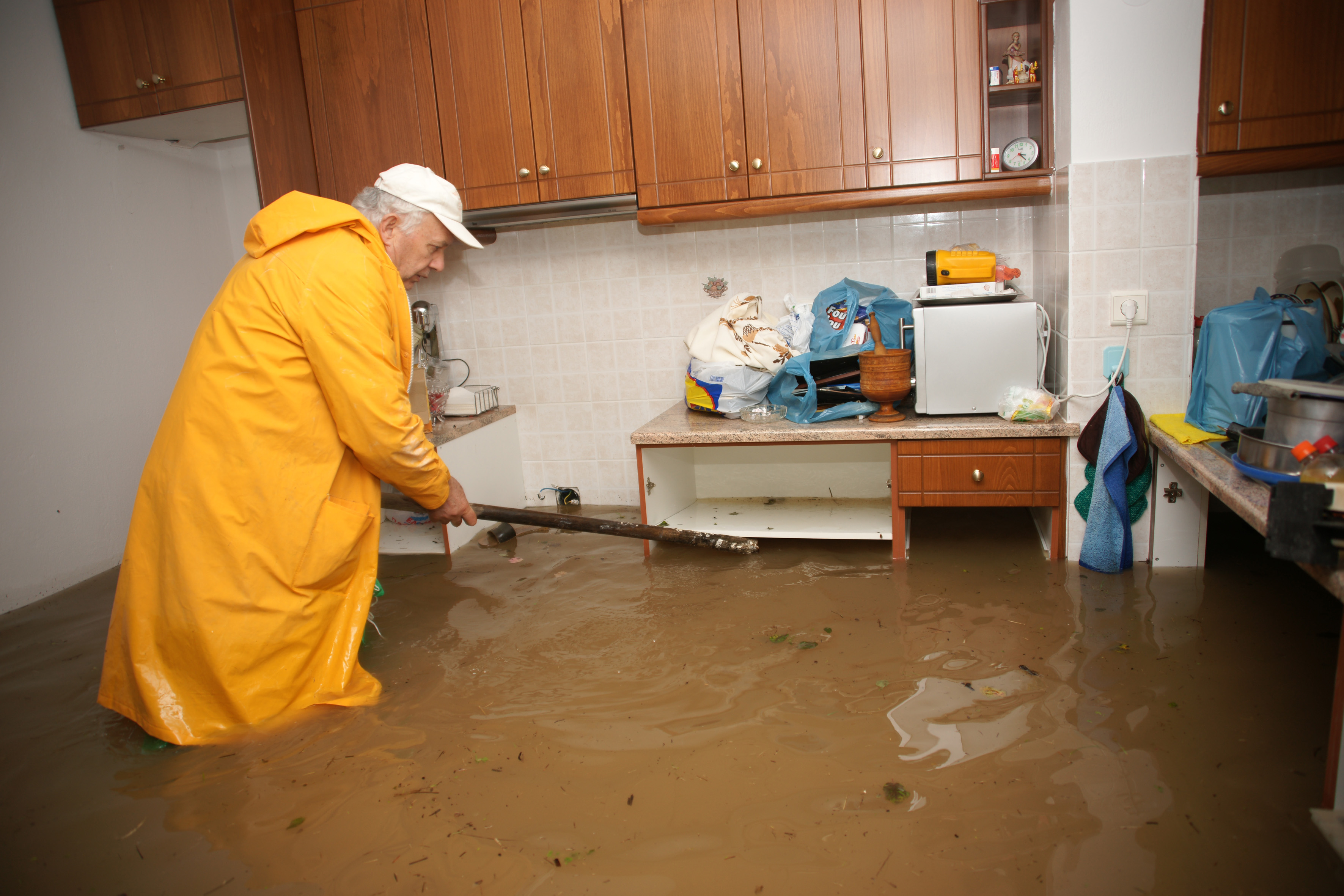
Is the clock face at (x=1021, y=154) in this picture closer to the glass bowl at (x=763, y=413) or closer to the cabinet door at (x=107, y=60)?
the glass bowl at (x=763, y=413)

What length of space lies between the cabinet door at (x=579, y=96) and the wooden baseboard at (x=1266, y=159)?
195 cm

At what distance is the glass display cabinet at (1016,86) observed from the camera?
2699mm

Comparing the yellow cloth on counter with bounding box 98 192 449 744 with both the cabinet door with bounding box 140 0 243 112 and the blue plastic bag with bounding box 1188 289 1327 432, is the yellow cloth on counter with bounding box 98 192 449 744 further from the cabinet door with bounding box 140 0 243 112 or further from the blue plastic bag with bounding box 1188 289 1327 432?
the blue plastic bag with bounding box 1188 289 1327 432

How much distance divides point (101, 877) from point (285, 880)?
0.38m

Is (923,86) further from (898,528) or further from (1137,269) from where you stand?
(898,528)

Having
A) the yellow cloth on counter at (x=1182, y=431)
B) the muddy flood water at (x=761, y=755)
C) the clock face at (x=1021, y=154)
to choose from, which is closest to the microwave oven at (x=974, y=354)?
the yellow cloth on counter at (x=1182, y=431)

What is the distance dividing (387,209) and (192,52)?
1851mm

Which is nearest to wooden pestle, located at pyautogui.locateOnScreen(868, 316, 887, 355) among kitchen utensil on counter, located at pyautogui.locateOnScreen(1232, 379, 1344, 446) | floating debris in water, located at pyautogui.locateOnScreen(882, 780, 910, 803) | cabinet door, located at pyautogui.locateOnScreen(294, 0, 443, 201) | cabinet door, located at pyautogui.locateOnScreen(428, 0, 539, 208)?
kitchen utensil on counter, located at pyautogui.locateOnScreen(1232, 379, 1344, 446)

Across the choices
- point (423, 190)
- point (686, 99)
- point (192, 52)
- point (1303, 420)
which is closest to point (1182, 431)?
point (1303, 420)

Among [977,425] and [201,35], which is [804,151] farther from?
[201,35]

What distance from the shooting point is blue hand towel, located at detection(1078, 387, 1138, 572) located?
248cm

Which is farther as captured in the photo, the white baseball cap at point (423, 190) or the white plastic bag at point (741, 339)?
the white plastic bag at point (741, 339)

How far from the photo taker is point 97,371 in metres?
3.31

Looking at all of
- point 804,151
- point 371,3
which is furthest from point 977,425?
point 371,3
